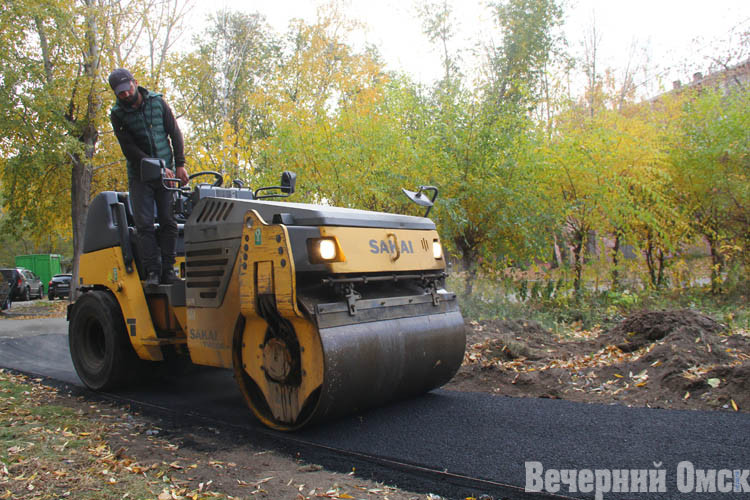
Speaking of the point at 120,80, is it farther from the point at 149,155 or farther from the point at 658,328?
the point at 658,328

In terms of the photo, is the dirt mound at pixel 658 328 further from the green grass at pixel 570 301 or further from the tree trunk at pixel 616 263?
the tree trunk at pixel 616 263

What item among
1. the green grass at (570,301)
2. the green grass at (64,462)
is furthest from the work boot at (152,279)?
the green grass at (570,301)

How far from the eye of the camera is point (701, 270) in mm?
10211

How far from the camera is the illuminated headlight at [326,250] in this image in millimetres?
3664

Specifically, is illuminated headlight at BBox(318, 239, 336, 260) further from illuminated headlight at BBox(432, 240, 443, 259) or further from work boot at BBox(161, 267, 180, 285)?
work boot at BBox(161, 267, 180, 285)

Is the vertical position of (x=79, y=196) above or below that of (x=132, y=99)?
above

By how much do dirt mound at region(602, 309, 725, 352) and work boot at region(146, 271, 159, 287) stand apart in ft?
14.9

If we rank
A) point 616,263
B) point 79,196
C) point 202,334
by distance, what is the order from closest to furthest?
point 202,334 < point 616,263 < point 79,196

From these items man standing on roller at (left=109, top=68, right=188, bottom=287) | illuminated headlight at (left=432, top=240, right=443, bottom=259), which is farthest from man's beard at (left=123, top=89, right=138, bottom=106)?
illuminated headlight at (left=432, top=240, right=443, bottom=259)

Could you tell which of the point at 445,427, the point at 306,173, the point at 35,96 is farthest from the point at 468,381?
the point at 35,96

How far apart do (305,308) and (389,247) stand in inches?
33.5

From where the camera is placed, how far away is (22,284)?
22.7 m

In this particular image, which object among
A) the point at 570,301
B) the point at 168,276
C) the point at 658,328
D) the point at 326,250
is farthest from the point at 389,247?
the point at 570,301

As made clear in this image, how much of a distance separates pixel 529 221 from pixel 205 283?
21.5 ft
